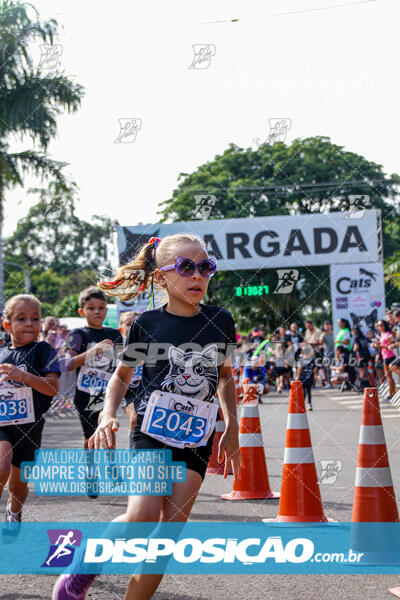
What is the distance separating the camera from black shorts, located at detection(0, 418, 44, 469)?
5.22 meters

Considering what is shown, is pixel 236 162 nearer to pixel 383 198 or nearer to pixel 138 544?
pixel 383 198

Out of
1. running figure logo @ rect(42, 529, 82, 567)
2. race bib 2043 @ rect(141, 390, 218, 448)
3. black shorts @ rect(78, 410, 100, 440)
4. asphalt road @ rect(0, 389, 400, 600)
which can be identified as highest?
race bib 2043 @ rect(141, 390, 218, 448)

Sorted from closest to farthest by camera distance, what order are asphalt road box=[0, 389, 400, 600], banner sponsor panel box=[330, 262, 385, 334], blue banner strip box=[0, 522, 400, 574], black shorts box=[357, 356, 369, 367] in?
1. asphalt road box=[0, 389, 400, 600]
2. blue banner strip box=[0, 522, 400, 574]
3. black shorts box=[357, 356, 369, 367]
4. banner sponsor panel box=[330, 262, 385, 334]

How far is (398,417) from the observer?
570 inches

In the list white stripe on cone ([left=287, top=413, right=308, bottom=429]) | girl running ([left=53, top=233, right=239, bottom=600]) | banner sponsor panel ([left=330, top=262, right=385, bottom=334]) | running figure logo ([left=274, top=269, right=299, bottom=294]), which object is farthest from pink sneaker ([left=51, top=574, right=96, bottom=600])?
running figure logo ([left=274, top=269, right=299, bottom=294])

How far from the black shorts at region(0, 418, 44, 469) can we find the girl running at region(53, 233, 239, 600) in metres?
1.63

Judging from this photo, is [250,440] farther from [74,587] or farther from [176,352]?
[74,587]

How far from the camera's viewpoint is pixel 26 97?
62.5 feet

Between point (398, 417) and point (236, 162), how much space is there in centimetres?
2872

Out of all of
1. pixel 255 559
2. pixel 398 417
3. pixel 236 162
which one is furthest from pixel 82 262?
pixel 255 559

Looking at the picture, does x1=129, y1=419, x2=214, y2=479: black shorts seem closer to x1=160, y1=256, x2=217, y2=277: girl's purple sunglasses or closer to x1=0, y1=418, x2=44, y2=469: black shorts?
x1=160, y1=256, x2=217, y2=277: girl's purple sunglasses

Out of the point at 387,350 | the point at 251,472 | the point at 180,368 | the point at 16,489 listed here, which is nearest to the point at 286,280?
the point at 387,350

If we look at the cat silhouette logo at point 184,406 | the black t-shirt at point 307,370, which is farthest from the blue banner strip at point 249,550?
the black t-shirt at point 307,370

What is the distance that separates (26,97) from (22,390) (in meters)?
14.8
